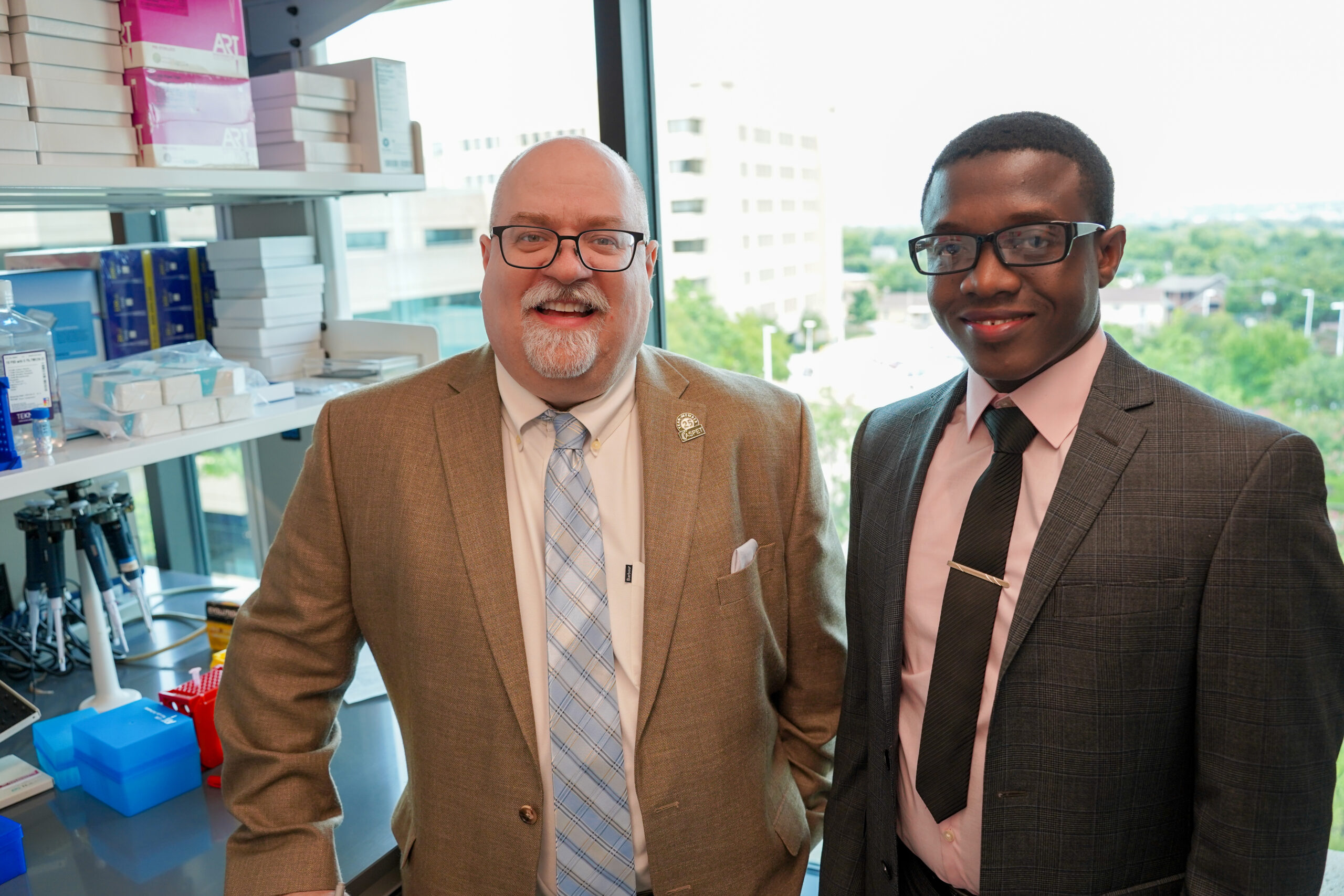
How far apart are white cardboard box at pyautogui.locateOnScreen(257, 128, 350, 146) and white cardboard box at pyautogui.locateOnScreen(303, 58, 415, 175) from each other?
80 millimetres

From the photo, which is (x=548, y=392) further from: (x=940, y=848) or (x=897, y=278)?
(x=897, y=278)

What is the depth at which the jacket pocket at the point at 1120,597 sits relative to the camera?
1030 mm

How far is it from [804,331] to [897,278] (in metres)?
0.24

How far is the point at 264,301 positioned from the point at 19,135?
75cm

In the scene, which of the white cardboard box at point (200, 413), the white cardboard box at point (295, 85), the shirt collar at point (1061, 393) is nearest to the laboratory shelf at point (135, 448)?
the white cardboard box at point (200, 413)

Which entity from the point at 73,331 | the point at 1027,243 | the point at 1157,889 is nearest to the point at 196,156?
the point at 73,331

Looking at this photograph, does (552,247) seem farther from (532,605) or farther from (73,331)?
(73,331)

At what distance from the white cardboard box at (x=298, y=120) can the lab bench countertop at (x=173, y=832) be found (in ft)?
3.96

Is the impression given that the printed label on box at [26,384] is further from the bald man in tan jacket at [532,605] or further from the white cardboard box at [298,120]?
the white cardboard box at [298,120]

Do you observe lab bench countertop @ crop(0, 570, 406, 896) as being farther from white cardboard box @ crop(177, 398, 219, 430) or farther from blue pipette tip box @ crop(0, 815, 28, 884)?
white cardboard box @ crop(177, 398, 219, 430)

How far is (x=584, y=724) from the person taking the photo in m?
1.32

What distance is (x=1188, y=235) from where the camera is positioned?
1700 millimetres

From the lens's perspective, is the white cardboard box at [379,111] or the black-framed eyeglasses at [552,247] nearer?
the black-framed eyeglasses at [552,247]

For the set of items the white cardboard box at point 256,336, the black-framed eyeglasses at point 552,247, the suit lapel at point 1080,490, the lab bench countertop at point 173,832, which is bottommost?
the lab bench countertop at point 173,832
